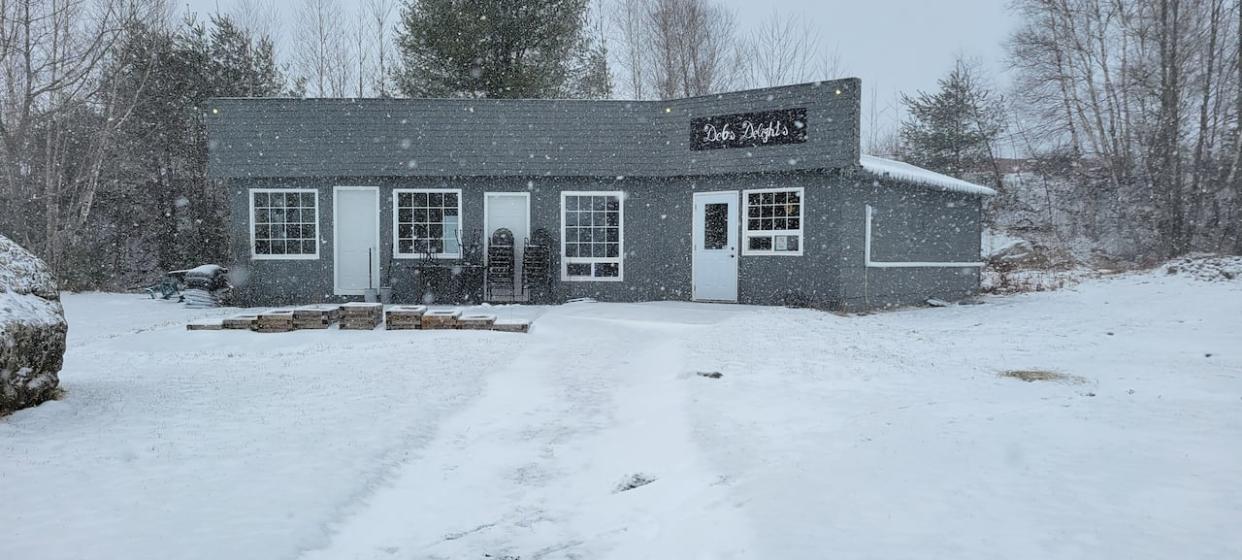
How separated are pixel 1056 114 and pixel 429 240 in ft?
62.8

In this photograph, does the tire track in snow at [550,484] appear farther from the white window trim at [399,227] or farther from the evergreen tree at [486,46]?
the evergreen tree at [486,46]

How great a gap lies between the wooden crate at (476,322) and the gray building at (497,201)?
11.0ft

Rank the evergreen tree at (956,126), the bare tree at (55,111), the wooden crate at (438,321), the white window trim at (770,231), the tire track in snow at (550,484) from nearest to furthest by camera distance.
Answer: the tire track in snow at (550,484), the wooden crate at (438,321), the white window trim at (770,231), the bare tree at (55,111), the evergreen tree at (956,126)

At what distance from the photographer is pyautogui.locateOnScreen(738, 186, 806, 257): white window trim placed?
475 inches

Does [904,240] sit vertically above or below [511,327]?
above

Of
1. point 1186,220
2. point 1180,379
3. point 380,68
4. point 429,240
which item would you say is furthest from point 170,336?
point 1186,220

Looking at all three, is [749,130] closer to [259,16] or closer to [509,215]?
[509,215]

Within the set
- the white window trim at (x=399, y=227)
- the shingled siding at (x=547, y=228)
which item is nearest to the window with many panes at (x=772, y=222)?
the shingled siding at (x=547, y=228)

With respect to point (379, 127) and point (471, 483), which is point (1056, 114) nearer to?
point (379, 127)

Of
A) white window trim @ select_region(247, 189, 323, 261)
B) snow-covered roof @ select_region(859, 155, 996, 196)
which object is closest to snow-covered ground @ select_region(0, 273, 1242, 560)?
snow-covered roof @ select_region(859, 155, 996, 196)

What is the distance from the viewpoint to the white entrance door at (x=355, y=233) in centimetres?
1311

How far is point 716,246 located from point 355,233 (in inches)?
257

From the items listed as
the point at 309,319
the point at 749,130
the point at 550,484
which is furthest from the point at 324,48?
the point at 550,484

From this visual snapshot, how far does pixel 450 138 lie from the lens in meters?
Result: 12.9
